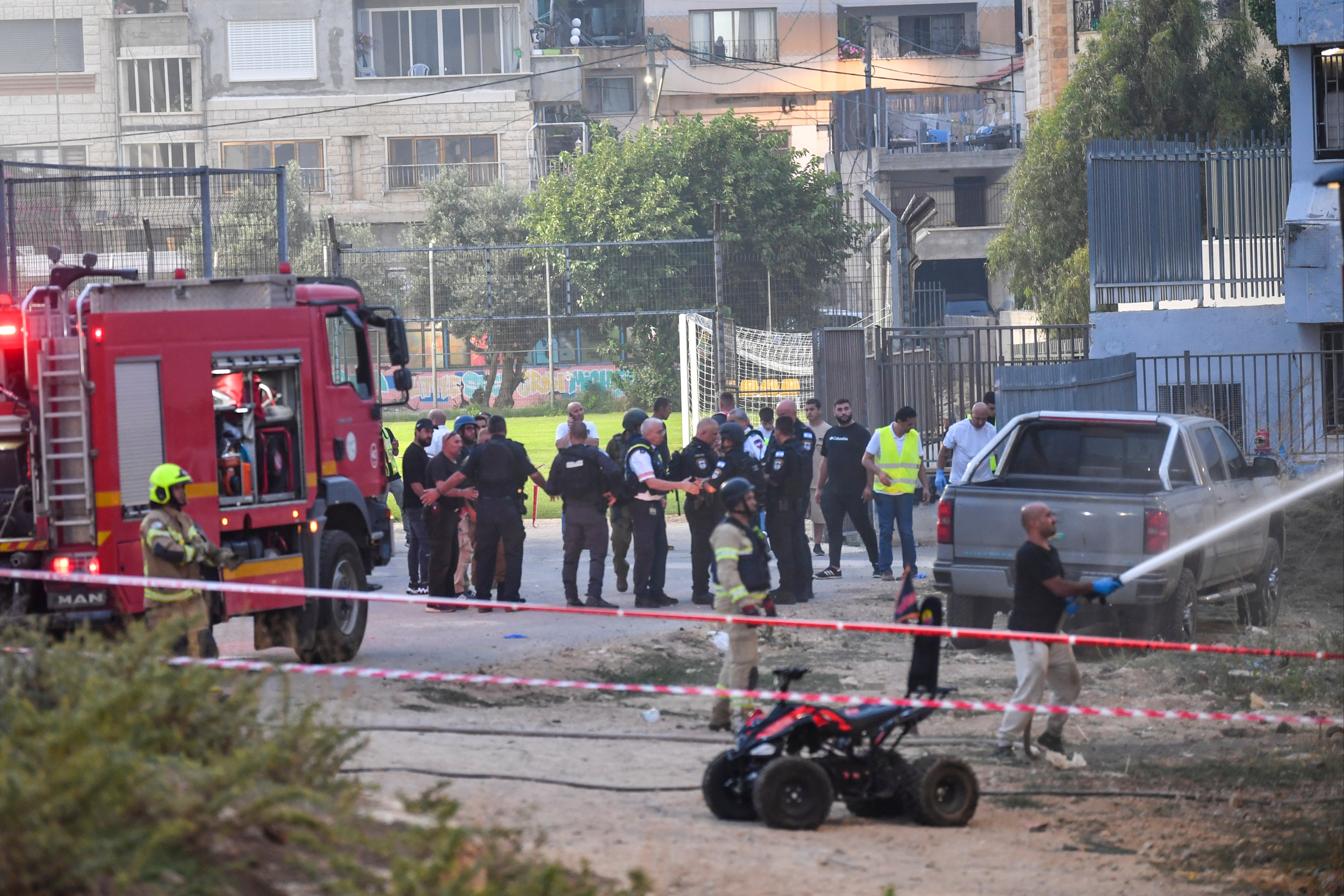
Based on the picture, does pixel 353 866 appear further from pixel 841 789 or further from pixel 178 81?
pixel 178 81

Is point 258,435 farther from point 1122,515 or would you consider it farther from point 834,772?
point 1122,515

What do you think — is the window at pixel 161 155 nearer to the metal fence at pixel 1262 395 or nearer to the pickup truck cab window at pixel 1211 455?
the metal fence at pixel 1262 395

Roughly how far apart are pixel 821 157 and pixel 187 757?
49.2m

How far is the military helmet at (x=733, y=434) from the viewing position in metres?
12.8

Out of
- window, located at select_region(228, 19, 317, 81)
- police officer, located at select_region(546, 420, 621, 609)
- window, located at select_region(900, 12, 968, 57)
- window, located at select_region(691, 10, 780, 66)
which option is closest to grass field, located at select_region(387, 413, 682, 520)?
police officer, located at select_region(546, 420, 621, 609)

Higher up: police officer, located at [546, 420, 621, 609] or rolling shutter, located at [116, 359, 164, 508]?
rolling shutter, located at [116, 359, 164, 508]

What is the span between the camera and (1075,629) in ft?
38.2

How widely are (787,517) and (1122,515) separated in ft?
12.6

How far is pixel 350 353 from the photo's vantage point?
39.3ft

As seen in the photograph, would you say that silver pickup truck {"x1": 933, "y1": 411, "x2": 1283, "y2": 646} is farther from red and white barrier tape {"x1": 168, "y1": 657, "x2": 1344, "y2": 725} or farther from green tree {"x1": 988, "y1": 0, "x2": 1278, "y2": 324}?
green tree {"x1": 988, "y1": 0, "x2": 1278, "y2": 324}

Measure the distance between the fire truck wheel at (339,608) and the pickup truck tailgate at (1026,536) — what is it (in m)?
4.38

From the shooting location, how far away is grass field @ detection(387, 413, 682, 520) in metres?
22.5

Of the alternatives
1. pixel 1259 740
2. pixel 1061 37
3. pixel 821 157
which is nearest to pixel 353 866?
pixel 1259 740

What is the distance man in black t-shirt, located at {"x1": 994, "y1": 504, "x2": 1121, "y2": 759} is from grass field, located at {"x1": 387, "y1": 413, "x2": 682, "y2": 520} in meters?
13.5
